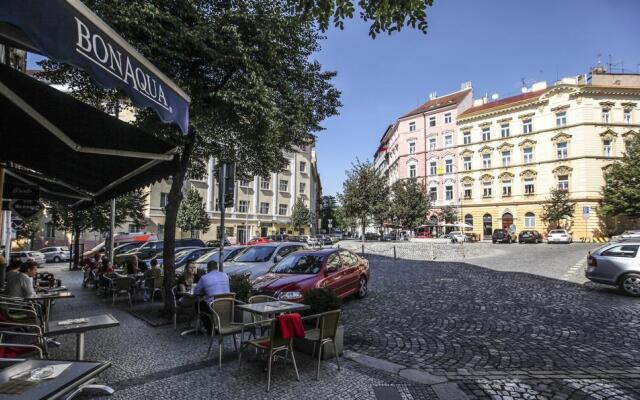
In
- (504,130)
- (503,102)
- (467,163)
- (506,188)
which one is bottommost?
(506,188)

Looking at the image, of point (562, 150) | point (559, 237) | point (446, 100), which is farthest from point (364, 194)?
point (446, 100)

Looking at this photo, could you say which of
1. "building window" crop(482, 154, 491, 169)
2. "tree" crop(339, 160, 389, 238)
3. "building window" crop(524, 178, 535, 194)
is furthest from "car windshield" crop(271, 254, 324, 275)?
"building window" crop(482, 154, 491, 169)

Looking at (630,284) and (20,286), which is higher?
(20,286)

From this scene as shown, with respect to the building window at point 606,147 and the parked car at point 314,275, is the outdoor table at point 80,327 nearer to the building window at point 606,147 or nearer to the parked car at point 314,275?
the parked car at point 314,275

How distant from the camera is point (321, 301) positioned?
6.20m

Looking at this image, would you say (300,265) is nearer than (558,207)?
Yes

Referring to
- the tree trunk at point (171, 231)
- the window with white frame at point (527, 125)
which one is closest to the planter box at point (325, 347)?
the tree trunk at point (171, 231)

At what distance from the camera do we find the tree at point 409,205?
154 feet

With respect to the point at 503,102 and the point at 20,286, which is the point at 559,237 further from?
the point at 20,286

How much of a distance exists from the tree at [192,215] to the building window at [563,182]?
41.7 m

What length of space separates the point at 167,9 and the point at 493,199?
164 feet

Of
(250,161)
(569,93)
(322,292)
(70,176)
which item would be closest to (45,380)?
(322,292)

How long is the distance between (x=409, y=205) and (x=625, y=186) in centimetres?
2178

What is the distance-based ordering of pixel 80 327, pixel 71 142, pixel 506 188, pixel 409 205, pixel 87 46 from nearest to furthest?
pixel 87 46 → pixel 80 327 → pixel 71 142 → pixel 409 205 → pixel 506 188
